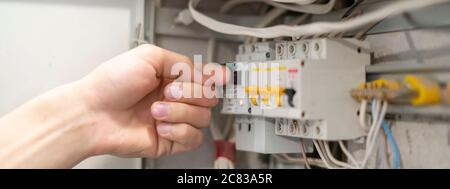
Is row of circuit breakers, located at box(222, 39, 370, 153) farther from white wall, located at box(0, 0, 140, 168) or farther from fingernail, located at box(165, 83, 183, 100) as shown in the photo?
white wall, located at box(0, 0, 140, 168)

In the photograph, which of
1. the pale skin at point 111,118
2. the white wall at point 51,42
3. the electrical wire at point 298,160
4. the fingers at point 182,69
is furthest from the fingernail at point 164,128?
the electrical wire at point 298,160

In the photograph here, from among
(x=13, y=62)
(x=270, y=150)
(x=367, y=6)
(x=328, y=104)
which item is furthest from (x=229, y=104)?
(x=13, y=62)

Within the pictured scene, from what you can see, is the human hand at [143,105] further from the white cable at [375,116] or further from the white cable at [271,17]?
the white cable at [375,116]

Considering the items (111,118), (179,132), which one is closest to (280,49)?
(179,132)

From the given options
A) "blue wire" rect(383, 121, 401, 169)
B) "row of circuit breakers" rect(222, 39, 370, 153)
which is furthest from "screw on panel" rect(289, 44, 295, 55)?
"blue wire" rect(383, 121, 401, 169)

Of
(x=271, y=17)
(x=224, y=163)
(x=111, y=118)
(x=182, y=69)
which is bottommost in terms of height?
(x=224, y=163)

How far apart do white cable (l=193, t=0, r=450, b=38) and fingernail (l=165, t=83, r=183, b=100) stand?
16 cm

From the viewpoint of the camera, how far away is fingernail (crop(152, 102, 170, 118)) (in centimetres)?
81

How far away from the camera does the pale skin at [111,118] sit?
751mm

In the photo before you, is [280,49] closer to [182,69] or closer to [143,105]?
[182,69]

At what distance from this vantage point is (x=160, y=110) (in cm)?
81

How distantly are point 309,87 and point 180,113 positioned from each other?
0.28 m

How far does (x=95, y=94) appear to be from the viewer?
811 millimetres
